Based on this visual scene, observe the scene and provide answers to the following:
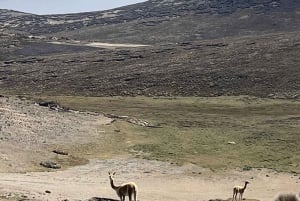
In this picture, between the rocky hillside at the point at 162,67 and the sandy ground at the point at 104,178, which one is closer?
the sandy ground at the point at 104,178

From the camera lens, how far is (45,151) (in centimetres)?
4144

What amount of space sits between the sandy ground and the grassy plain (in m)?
2.36

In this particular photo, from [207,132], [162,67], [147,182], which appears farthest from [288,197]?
[162,67]

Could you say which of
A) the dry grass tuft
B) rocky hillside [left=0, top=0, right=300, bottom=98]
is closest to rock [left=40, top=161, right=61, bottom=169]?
the dry grass tuft

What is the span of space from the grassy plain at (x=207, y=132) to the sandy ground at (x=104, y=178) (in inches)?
93.1

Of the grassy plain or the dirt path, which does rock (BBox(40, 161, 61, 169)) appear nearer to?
the dirt path

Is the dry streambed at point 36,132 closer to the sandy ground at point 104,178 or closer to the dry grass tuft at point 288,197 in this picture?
the sandy ground at point 104,178

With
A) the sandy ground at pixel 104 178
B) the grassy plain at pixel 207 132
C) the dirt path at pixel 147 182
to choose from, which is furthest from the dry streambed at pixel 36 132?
the dirt path at pixel 147 182

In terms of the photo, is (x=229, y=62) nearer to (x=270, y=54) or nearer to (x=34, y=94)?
(x=270, y=54)

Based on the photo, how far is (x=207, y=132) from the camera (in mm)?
56812

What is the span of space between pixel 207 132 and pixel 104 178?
22773 mm

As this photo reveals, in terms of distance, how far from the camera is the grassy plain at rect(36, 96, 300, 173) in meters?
44.1

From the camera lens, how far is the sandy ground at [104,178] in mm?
29688

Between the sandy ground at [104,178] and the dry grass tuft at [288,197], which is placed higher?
the dry grass tuft at [288,197]
